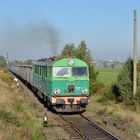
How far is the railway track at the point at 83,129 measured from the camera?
14.6 meters

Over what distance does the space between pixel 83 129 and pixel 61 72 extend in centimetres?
558

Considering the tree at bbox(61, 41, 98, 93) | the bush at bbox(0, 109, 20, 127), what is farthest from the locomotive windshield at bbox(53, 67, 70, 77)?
the tree at bbox(61, 41, 98, 93)

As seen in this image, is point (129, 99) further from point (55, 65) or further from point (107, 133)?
point (107, 133)

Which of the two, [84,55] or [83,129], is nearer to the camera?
[83,129]

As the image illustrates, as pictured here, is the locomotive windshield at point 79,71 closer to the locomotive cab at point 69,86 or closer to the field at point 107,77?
the locomotive cab at point 69,86

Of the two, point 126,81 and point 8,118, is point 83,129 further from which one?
point 126,81

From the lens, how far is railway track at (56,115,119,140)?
47.8 ft

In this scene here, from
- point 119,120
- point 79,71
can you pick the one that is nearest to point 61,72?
point 79,71

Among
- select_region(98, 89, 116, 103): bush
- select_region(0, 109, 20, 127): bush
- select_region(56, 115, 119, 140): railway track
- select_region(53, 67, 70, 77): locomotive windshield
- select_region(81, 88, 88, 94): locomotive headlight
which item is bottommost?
select_region(56, 115, 119, 140): railway track

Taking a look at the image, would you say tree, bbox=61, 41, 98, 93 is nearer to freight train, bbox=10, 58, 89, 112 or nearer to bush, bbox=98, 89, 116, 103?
bush, bbox=98, 89, 116, 103

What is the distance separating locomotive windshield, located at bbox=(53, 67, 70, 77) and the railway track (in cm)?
235

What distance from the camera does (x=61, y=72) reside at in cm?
2145

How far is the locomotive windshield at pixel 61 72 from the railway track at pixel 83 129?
2348mm

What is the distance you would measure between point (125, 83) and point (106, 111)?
13.2ft
